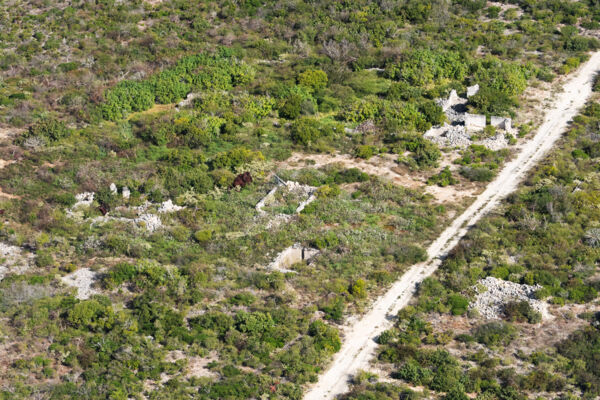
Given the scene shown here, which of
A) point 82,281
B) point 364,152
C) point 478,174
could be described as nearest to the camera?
point 82,281

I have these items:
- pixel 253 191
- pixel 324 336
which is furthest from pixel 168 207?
pixel 324 336

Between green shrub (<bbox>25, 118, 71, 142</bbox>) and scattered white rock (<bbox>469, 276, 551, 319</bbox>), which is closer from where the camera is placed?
scattered white rock (<bbox>469, 276, 551, 319</bbox>)

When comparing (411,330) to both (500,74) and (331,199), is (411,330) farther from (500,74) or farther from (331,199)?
(500,74)

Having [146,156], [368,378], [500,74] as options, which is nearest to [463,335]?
[368,378]

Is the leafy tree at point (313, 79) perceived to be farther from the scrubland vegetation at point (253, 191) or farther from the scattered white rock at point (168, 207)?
the scattered white rock at point (168, 207)

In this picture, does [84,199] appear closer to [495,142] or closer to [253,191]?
[253,191]

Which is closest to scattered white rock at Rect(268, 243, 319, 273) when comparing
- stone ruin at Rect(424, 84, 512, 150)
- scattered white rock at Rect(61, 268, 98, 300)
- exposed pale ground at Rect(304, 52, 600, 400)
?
exposed pale ground at Rect(304, 52, 600, 400)

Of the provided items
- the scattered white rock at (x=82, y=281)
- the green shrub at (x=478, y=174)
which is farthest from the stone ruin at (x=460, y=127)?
the scattered white rock at (x=82, y=281)

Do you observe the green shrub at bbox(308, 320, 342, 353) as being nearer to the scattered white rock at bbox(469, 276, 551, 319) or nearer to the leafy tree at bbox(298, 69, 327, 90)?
the scattered white rock at bbox(469, 276, 551, 319)
